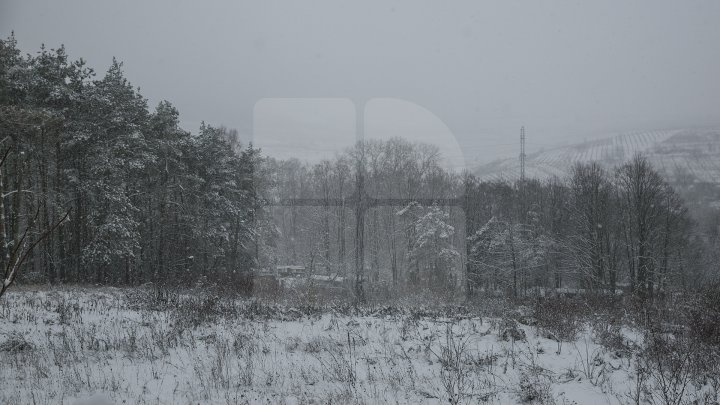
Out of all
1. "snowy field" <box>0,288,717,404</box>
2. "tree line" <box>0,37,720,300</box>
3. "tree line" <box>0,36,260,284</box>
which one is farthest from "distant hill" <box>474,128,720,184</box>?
"snowy field" <box>0,288,717,404</box>

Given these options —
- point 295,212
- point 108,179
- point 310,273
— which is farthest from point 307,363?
point 295,212

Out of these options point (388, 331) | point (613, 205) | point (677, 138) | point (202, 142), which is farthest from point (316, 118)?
point (677, 138)

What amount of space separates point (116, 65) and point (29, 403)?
22323mm

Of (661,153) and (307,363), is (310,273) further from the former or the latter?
(661,153)

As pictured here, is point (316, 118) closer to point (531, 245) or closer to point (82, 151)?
point (82, 151)

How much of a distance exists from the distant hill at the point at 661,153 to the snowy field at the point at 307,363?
52287 mm

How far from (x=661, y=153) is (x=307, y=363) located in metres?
128

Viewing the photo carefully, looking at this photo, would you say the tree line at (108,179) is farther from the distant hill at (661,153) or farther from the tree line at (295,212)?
the distant hill at (661,153)

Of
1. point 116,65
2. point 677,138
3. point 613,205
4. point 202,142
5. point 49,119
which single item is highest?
point 677,138

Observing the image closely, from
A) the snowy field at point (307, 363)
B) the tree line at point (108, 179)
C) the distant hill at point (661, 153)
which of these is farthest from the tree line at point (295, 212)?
the distant hill at point (661, 153)

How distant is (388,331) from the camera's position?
27.8 ft

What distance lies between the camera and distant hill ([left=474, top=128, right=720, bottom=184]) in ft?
242

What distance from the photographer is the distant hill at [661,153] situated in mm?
73625

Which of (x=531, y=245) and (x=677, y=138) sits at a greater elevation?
(x=677, y=138)
